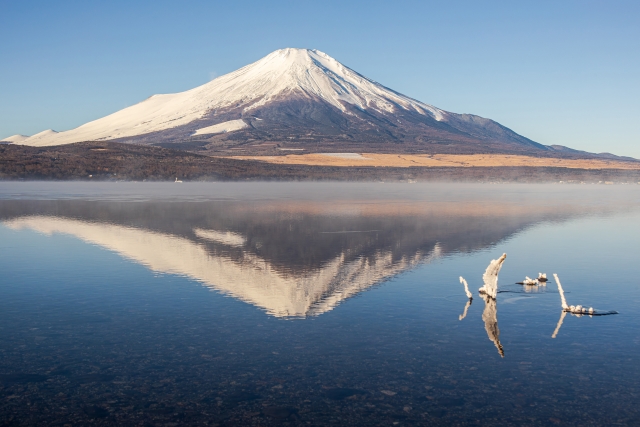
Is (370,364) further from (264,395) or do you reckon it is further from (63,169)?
(63,169)

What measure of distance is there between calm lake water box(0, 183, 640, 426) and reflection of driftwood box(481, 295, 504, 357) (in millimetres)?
81

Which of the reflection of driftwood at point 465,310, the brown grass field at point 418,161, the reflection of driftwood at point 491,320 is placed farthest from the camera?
the brown grass field at point 418,161

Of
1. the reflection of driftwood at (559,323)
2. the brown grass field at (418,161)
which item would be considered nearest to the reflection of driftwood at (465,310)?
the reflection of driftwood at (559,323)

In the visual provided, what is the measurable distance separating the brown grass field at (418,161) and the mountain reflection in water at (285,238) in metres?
102

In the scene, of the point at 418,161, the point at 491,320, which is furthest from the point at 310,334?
the point at 418,161

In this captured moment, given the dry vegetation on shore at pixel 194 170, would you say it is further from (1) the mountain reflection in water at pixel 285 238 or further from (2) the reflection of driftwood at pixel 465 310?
(2) the reflection of driftwood at pixel 465 310

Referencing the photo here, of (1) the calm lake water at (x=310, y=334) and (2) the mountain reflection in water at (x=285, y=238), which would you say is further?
(2) the mountain reflection in water at (x=285, y=238)

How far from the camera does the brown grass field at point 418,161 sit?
151 meters

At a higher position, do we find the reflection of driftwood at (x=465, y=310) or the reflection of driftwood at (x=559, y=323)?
the reflection of driftwood at (x=559, y=323)

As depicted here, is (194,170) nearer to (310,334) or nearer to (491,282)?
(491,282)

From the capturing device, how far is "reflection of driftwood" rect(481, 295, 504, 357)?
511 inches

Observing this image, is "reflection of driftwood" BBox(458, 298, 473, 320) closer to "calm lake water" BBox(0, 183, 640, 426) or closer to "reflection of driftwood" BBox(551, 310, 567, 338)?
"calm lake water" BBox(0, 183, 640, 426)

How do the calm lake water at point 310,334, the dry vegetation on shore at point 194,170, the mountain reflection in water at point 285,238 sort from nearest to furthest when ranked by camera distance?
the calm lake water at point 310,334, the mountain reflection in water at point 285,238, the dry vegetation on shore at point 194,170

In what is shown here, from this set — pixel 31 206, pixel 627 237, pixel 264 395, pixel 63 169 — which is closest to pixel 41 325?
pixel 264 395
